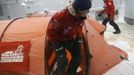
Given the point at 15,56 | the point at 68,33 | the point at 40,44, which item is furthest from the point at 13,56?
the point at 68,33

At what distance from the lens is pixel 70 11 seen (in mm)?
3154

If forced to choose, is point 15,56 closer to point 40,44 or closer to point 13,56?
point 13,56

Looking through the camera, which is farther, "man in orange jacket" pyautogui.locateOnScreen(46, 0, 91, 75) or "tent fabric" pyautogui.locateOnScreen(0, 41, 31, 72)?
"tent fabric" pyautogui.locateOnScreen(0, 41, 31, 72)

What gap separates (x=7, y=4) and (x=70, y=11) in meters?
5.83

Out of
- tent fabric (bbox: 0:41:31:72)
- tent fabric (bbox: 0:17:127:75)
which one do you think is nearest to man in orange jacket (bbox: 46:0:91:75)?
tent fabric (bbox: 0:17:127:75)

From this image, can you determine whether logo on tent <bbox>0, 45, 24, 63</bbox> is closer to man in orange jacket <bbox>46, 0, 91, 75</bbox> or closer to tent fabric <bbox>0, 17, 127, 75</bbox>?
tent fabric <bbox>0, 17, 127, 75</bbox>

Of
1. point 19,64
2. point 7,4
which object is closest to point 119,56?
point 19,64

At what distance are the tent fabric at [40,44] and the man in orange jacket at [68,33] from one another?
0.93ft

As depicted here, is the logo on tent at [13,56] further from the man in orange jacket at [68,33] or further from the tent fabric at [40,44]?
the man in orange jacket at [68,33]

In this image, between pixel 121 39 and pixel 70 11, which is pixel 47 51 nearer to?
pixel 70 11

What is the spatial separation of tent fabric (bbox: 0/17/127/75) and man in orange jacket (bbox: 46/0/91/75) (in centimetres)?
28

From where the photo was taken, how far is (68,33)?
3.43 m

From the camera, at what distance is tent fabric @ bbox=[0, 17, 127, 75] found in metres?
3.78

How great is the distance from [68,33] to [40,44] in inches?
21.7
